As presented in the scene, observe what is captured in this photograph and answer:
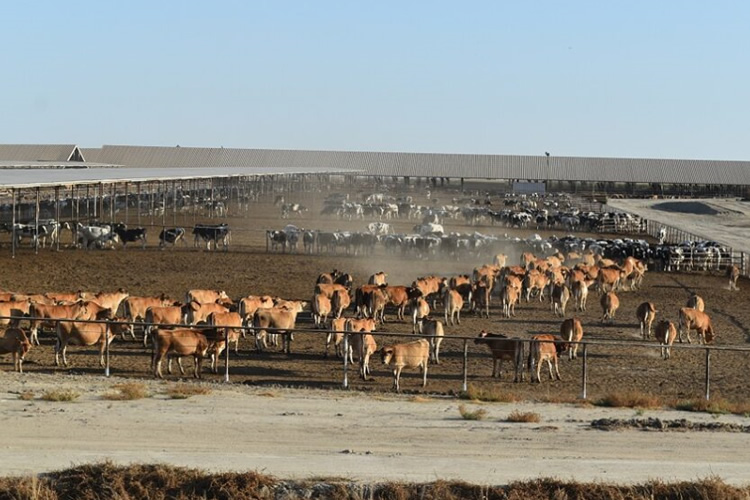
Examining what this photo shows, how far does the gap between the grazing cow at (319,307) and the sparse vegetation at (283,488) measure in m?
13.3

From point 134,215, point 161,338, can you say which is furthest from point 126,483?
point 134,215

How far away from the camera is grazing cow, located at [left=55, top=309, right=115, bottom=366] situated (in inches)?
866

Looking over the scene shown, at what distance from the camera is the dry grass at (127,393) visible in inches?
750

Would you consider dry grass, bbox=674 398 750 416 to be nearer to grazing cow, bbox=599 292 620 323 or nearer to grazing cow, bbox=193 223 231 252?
grazing cow, bbox=599 292 620 323

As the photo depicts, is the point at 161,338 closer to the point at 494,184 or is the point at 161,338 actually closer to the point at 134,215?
the point at 134,215

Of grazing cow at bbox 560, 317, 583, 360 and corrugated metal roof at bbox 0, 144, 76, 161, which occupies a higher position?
corrugated metal roof at bbox 0, 144, 76, 161

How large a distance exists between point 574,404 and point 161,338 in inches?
291

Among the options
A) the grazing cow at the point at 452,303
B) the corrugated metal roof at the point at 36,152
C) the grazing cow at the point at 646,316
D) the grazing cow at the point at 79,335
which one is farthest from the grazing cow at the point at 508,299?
the corrugated metal roof at the point at 36,152

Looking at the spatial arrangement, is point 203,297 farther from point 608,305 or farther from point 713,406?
point 713,406

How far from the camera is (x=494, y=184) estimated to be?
458 feet

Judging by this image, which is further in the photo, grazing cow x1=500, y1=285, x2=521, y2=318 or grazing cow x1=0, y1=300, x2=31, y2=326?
grazing cow x1=500, y1=285, x2=521, y2=318

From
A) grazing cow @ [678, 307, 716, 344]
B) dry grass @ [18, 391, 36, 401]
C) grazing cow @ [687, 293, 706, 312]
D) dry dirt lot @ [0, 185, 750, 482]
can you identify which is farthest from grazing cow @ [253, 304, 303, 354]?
grazing cow @ [687, 293, 706, 312]

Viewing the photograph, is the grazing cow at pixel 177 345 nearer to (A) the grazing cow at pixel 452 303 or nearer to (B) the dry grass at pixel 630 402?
(B) the dry grass at pixel 630 402

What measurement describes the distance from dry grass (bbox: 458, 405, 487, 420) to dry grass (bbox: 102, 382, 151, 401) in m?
5.12
